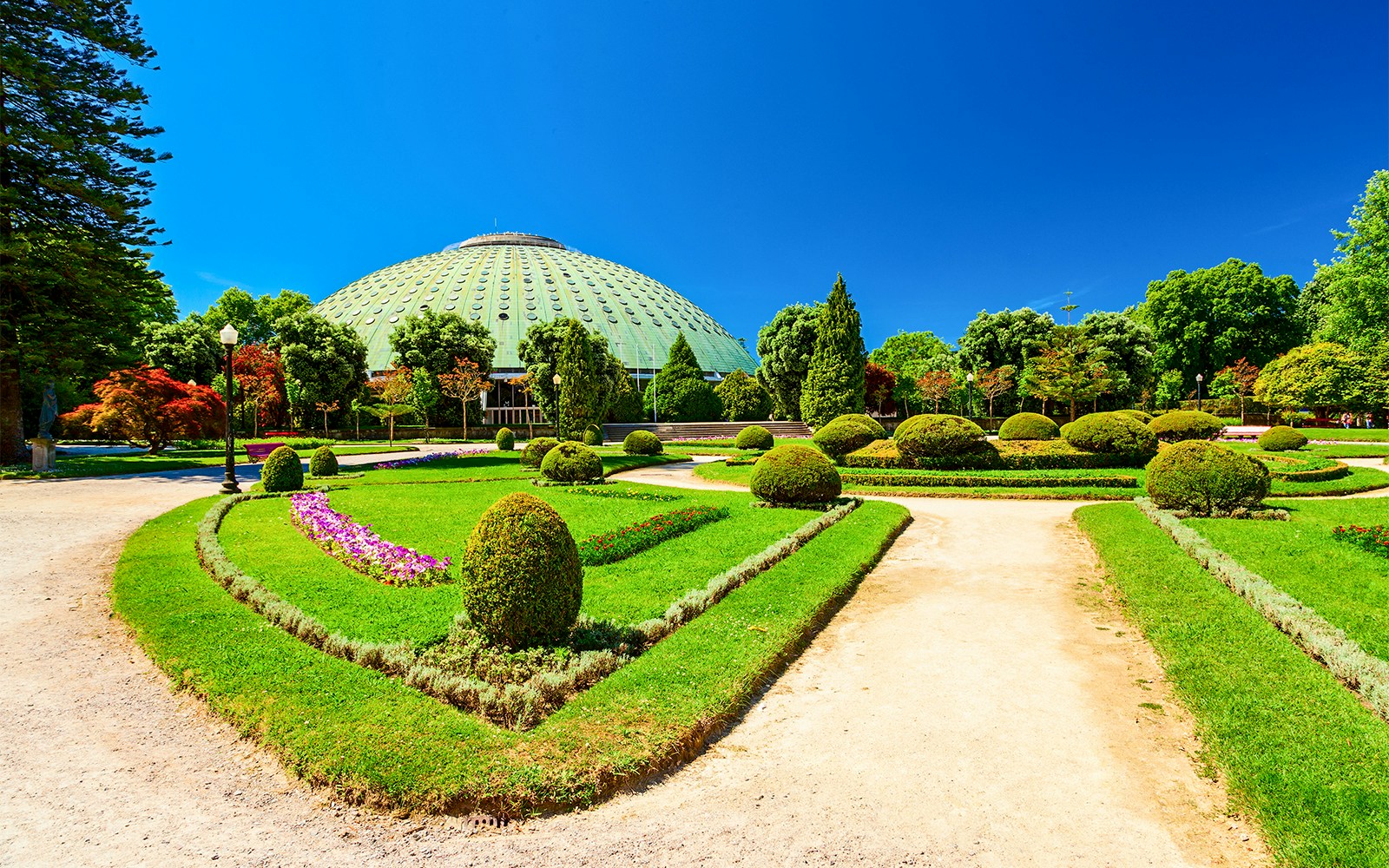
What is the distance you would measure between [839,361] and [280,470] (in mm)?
26103

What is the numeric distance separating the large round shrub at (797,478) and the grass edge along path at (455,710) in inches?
238

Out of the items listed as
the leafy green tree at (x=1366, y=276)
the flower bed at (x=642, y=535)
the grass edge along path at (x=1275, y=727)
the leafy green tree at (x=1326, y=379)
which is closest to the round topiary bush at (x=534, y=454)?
the flower bed at (x=642, y=535)

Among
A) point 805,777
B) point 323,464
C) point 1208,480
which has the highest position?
point 1208,480

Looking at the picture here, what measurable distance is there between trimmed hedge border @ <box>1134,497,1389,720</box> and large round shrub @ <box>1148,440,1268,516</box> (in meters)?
3.04

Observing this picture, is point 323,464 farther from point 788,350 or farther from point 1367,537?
point 788,350

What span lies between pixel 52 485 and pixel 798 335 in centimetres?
3696

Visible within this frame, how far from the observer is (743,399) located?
54.5 metres

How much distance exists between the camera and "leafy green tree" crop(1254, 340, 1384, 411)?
121ft

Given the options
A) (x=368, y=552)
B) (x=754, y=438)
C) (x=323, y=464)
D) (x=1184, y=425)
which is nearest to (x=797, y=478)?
(x=368, y=552)

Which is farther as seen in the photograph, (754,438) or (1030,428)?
(754,438)

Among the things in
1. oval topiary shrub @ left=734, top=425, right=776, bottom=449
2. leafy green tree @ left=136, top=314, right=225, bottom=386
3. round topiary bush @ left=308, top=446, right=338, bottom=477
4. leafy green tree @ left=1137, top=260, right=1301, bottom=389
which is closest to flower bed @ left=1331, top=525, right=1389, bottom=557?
oval topiary shrub @ left=734, top=425, right=776, bottom=449

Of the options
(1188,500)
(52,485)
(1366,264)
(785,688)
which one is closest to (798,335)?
(1366,264)

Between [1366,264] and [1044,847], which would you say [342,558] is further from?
[1366,264]

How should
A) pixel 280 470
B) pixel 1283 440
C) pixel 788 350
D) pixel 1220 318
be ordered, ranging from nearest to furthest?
pixel 280 470 < pixel 1283 440 < pixel 788 350 < pixel 1220 318
